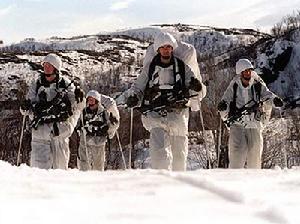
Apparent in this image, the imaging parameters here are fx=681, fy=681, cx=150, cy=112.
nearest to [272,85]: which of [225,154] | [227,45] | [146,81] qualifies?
[227,45]

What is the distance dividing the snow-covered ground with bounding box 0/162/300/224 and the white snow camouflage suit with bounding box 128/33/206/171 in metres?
4.03

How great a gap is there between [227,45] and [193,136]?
77.2m

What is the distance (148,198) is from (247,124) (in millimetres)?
7399

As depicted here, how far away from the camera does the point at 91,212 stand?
11.5 feet

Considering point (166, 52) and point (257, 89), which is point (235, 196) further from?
point (257, 89)

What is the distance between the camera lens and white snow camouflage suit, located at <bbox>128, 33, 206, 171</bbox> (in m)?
9.23

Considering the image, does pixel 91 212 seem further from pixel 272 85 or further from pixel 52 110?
pixel 272 85

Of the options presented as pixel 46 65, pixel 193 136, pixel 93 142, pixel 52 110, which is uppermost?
pixel 46 65

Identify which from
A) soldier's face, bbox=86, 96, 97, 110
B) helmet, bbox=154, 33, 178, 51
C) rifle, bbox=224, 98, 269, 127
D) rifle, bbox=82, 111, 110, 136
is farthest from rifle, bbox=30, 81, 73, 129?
soldier's face, bbox=86, 96, 97, 110

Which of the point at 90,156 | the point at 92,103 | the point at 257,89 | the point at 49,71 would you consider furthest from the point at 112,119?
the point at 257,89

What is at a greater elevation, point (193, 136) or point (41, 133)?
point (41, 133)

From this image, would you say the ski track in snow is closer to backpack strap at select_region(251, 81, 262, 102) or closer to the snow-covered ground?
the snow-covered ground

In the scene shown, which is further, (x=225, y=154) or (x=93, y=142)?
(x=225, y=154)

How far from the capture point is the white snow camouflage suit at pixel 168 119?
9227 mm
